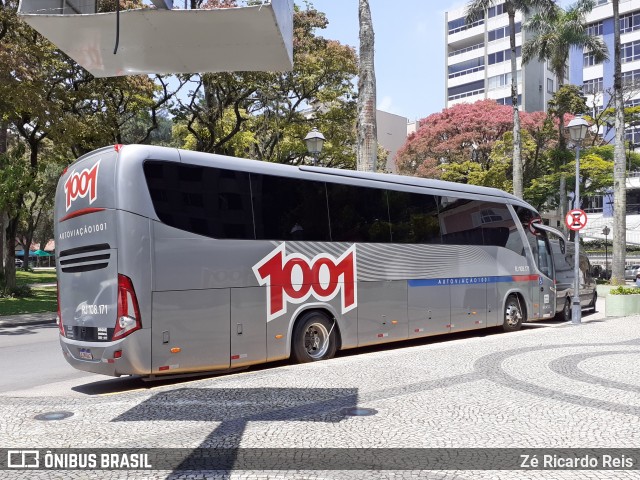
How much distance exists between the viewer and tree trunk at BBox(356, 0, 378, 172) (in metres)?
17.9

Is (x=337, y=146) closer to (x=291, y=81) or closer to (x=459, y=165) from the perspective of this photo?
(x=291, y=81)

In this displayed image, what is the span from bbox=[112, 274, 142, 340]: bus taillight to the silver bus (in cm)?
1

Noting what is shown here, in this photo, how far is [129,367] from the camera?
8039 mm

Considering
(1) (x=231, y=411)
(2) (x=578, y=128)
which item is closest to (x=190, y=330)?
(1) (x=231, y=411)

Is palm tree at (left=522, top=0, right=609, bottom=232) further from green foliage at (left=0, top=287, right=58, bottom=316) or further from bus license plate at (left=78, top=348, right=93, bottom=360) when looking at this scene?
bus license plate at (left=78, top=348, right=93, bottom=360)

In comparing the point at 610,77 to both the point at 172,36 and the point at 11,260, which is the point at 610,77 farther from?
the point at 172,36

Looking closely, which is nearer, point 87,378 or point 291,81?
point 87,378

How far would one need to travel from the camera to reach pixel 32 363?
1187 cm

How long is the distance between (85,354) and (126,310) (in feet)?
3.30

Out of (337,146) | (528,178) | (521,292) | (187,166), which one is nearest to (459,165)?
(528,178)

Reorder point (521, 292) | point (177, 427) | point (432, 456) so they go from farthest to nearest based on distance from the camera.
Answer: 1. point (521, 292)
2. point (177, 427)
3. point (432, 456)

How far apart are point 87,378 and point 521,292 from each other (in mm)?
10826

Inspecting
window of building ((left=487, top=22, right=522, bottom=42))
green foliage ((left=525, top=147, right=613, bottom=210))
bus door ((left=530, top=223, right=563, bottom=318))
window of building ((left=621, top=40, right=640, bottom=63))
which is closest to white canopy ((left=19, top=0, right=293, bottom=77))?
bus door ((left=530, top=223, right=563, bottom=318))

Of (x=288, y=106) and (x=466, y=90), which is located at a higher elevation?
(x=466, y=90)
